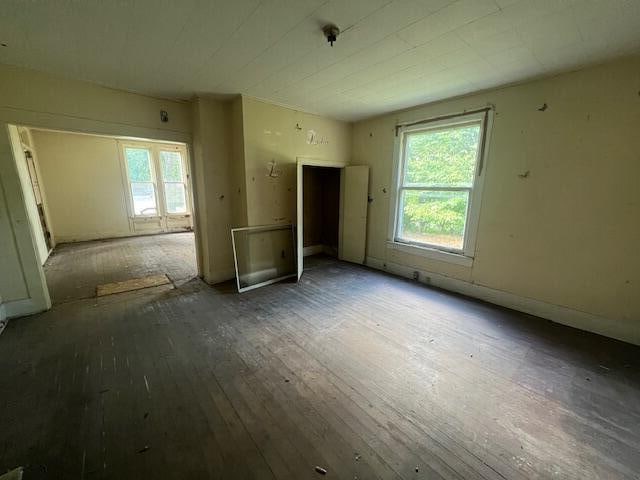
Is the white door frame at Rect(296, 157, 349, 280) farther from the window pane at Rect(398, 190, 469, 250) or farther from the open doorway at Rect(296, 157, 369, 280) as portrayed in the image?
the window pane at Rect(398, 190, 469, 250)

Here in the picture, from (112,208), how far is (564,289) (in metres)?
8.82

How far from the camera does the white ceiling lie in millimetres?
1621

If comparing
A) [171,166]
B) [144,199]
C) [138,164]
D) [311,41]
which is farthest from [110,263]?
[311,41]

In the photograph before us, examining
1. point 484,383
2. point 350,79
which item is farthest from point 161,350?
point 350,79

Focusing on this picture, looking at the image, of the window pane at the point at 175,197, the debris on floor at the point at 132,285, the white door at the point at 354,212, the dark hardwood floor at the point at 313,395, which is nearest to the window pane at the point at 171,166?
the window pane at the point at 175,197

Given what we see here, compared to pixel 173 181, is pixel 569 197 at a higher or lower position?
lower

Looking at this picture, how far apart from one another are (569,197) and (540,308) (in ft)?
4.07

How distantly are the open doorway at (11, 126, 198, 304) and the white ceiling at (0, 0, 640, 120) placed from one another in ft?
6.20

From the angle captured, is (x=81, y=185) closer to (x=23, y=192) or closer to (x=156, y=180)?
(x=156, y=180)

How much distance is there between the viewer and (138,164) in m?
6.74

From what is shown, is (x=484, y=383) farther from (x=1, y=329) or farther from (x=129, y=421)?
(x=1, y=329)

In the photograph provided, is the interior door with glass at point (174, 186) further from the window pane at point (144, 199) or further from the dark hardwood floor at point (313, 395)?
the dark hardwood floor at point (313, 395)

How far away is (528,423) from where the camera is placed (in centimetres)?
158

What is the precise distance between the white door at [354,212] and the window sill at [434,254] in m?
0.61
